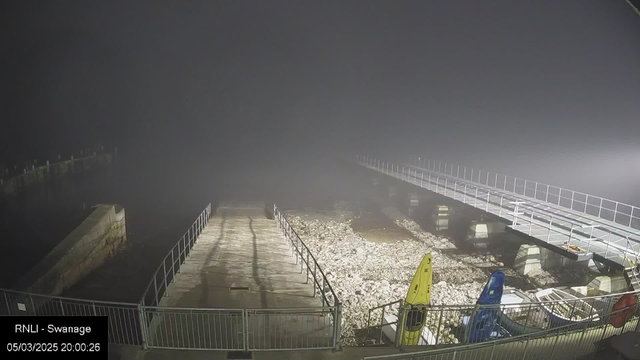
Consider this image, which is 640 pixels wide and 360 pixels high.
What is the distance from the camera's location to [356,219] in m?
32.1

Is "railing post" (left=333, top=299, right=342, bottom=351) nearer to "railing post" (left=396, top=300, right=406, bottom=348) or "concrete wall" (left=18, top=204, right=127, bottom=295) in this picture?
"railing post" (left=396, top=300, right=406, bottom=348)

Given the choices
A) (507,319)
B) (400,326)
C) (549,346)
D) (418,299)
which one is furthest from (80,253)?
(549,346)

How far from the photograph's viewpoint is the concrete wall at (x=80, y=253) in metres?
13.7

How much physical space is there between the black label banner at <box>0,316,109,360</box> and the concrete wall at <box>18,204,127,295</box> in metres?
8.34

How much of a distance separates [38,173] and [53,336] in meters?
45.8

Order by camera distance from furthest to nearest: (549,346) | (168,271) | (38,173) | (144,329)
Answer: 1. (38,173)
2. (168,271)
3. (549,346)
4. (144,329)

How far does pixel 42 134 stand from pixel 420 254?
11112 centimetres

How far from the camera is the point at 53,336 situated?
5805 mm

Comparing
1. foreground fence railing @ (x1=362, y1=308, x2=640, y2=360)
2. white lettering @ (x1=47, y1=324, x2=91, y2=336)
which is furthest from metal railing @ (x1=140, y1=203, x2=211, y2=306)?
foreground fence railing @ (x1=362, y1=308, x2=640, y2=360)

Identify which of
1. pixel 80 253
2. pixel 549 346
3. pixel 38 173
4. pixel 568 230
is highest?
pixel 549 346

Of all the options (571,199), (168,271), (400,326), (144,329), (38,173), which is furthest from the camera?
(38,173)

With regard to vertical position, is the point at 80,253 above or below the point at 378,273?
above

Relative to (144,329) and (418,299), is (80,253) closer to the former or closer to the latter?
(144,329)

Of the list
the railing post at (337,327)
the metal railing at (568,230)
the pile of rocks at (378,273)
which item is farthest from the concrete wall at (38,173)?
the metal railing at (568,230)
